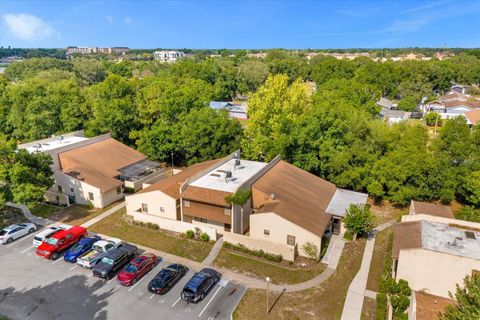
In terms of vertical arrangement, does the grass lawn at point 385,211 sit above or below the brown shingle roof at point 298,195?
below

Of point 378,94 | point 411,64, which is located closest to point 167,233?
point 378,94

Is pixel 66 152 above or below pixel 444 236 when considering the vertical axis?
above

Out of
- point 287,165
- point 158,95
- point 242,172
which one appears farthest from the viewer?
point 158,95

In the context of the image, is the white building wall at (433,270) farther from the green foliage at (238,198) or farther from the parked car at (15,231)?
the parked car at (15,231)

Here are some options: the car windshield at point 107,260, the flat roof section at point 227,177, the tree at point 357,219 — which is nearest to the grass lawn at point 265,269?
the tree at point 357,219

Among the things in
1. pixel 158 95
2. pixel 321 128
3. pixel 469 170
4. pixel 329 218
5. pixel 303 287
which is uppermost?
pixel 158 95

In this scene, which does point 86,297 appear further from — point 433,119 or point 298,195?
point 433,119

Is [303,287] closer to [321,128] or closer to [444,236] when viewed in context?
[444,236]
